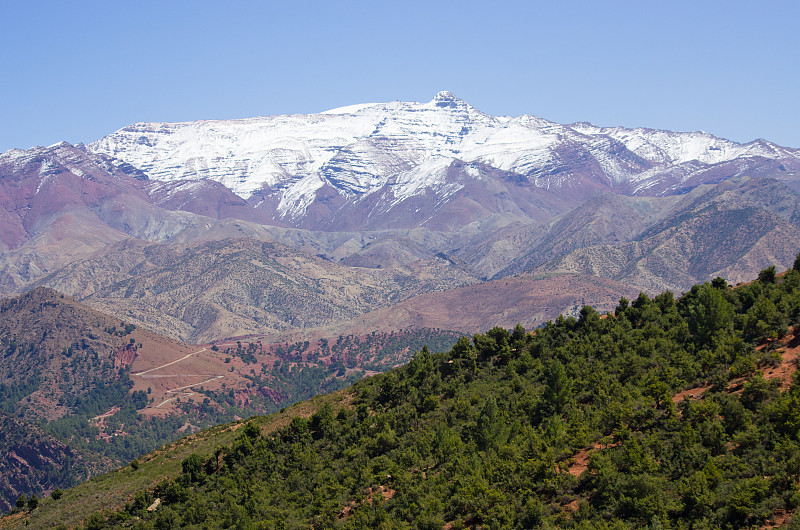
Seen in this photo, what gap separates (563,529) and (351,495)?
2672cm

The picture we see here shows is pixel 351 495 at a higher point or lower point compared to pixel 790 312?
lower

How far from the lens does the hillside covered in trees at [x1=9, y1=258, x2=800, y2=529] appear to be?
60.7 metres

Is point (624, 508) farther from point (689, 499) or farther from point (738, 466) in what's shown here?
point (738, 466)

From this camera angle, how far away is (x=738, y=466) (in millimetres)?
60031

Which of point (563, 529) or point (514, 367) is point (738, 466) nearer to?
point (563, 529)

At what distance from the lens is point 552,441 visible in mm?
75438

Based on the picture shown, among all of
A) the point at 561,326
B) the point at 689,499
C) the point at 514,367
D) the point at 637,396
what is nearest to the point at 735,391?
the point at 637,396

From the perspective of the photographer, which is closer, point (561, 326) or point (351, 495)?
point (351, 495)

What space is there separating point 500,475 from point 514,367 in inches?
1465

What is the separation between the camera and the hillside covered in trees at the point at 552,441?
60.7 m

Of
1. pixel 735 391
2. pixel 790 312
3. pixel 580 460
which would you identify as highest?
pixel 790 312

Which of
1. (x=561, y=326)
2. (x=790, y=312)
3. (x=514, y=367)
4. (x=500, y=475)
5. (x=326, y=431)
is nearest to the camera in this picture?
(x=500, y=475)

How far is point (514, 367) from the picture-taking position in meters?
107

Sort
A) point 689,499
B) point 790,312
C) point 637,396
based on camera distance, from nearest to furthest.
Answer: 1. point 689,499
2. point 637,396
3. point 790,312
